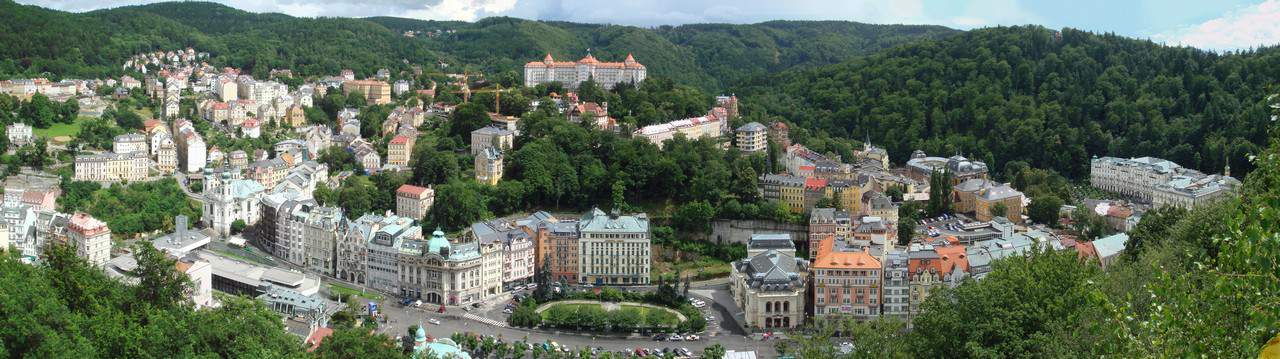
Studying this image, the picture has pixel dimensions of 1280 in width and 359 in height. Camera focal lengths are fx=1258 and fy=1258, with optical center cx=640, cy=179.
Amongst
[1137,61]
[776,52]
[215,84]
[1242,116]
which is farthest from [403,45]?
[1242,116]

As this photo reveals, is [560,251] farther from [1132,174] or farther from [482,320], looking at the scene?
[1132,174]

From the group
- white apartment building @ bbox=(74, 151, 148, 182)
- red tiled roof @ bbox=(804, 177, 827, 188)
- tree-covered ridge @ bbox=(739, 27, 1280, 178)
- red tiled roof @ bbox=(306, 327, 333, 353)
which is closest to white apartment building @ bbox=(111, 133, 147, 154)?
white apartment building @ bbox=(74, 151, 148, 182)

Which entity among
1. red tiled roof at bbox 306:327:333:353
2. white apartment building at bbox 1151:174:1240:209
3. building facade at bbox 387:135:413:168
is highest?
building facade at bbox 387:135:413:168

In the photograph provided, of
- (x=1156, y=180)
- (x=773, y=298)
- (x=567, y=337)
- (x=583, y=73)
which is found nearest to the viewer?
(x=567, y=337)

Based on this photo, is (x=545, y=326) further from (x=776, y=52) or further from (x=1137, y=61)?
(x=776, y=52)

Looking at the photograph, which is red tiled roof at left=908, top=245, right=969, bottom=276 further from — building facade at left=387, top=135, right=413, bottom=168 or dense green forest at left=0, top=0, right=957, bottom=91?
dense green forest at left=0, top=0, right=957, bottom=91

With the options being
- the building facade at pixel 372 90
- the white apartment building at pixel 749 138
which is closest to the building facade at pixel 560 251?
the white apartment building at pixel 749 138

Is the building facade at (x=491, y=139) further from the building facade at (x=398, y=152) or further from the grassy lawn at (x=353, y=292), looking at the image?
the grassy lawn at (x=353, y=292)

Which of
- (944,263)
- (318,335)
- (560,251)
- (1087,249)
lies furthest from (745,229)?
(318,335)
